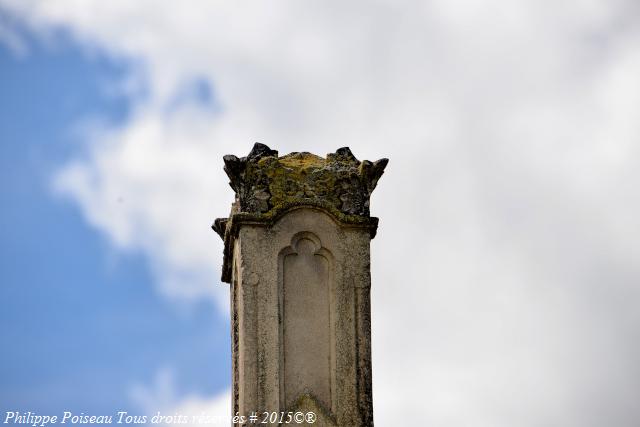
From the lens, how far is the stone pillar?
21625 millimetres

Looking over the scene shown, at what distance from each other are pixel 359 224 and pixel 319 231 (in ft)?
1.78

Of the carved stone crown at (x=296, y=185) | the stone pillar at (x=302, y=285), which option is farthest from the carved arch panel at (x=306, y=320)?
the carved stone crown at (x=296, y=185)

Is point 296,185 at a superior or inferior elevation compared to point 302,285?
superior

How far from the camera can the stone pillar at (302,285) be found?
70.9 feet

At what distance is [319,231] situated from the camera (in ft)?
72.9

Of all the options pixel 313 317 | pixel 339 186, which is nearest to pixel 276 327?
pixel 313 317

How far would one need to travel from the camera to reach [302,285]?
2203cm

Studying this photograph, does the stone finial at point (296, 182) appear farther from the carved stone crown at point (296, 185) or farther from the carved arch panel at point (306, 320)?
the carved arch panel at point (306, 320)

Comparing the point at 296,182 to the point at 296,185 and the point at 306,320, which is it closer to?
the point at 296,185

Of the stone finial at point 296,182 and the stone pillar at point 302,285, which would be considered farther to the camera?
the stone finial at point 296,182

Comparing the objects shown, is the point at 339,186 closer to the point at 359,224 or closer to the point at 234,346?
the point at 359,224

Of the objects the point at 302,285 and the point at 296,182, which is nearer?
the point at 302,285

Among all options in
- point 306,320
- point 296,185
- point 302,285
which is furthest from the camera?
point 296,185

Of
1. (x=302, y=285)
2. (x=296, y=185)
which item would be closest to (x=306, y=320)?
(x=302, y=285)
